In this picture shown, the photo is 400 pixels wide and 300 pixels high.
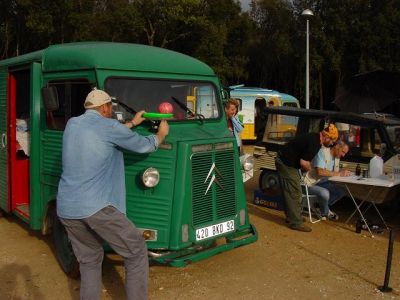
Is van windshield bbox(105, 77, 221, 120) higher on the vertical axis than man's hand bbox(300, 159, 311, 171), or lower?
higher

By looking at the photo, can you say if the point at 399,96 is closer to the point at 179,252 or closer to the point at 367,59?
the point at 179,252

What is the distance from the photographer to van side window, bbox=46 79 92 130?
17.8ft

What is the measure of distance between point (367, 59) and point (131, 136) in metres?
26.4

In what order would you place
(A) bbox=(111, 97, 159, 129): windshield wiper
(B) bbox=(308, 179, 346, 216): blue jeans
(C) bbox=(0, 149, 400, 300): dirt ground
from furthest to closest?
(B) bbox=(308, 179, 346, 216): blue jeans → (A) bbox=(111, 97, 159, 129): windshield wiper → (C) bbox=(0, 149, 400, 300): dirt ground

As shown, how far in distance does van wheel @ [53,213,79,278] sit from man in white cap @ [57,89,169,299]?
1350 millimetres

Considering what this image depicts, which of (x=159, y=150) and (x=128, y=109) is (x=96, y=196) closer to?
(x=159, y=150)

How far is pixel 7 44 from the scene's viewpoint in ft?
94.9

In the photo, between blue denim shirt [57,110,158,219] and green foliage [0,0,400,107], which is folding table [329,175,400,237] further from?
green foliage [0,0,400,107]

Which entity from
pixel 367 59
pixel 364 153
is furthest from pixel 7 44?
pixel 364 153

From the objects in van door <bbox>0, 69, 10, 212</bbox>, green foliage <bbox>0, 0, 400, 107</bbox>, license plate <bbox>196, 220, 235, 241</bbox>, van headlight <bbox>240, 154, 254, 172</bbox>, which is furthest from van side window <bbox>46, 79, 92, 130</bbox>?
green foliage <bbox>0, 0, 400, 107</bbox>

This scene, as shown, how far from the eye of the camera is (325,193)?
303 inches

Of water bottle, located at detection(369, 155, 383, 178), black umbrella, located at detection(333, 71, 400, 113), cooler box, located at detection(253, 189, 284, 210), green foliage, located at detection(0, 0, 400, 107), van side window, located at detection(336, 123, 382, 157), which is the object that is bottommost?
cooler box, located at detection(253, 189, 284, 210)

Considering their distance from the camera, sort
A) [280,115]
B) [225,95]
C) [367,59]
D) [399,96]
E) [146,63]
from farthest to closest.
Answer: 1. [367,59]
2. [399,96]
3. [280,115]
4. [225,95]
5. [146,63]

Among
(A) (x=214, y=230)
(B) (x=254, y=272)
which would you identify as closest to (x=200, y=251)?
(A) (x=214, y=230)
